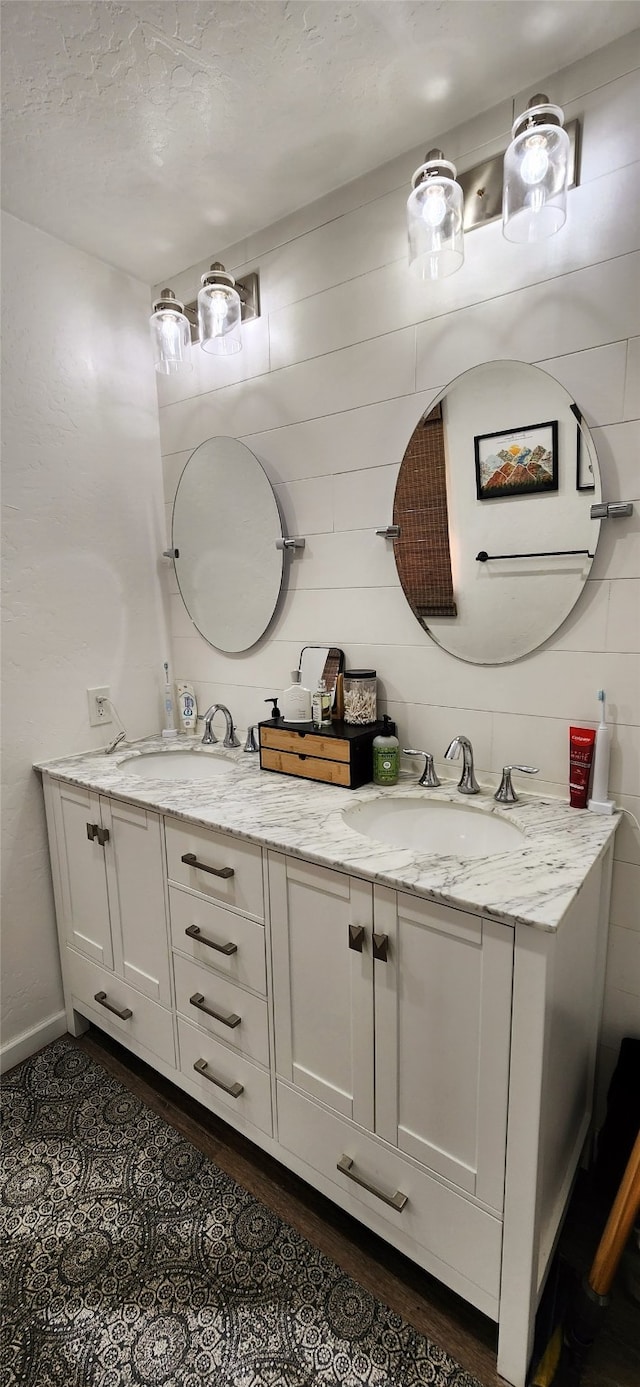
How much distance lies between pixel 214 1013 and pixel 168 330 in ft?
6.03

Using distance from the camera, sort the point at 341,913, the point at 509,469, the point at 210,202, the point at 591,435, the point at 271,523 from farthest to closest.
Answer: the point at 271,523 → the point at 210,202 → the point at 509,469 → the point at 591,435 → the point at 341,913

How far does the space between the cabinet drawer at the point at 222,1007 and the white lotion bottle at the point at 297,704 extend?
0.65 m

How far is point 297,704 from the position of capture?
61.7 inches

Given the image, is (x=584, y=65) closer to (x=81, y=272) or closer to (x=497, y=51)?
(x=497, y=51)

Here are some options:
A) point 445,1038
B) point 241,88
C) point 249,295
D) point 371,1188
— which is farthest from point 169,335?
point 371,1188

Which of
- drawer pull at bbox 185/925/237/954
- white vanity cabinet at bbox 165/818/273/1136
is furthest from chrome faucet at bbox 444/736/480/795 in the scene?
drawer pull at bbox 185/925/237/954

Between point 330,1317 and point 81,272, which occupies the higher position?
point 81,272

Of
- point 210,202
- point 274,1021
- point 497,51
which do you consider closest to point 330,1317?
point 274,1021

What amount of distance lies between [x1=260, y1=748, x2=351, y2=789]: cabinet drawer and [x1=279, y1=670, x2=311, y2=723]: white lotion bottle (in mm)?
102

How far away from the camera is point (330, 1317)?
3.54ft

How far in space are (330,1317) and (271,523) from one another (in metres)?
1.80

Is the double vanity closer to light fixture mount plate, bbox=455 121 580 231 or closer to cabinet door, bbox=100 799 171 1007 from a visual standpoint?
cabinet door, bbox=100 799 171 1007

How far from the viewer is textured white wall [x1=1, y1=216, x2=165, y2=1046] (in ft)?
5.50

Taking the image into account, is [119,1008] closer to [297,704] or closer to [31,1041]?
[31,1041]
